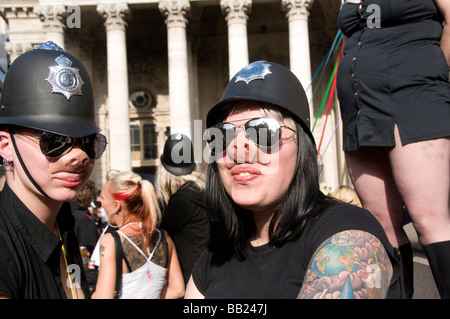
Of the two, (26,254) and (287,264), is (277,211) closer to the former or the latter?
(287,264)

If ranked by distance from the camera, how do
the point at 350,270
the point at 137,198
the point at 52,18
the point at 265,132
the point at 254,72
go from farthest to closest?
the point at 52,18 < the point at 137,198 < the point at 254,72 < the point at 265,132 < the point at 350,270

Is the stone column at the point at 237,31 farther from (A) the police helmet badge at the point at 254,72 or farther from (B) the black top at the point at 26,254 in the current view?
(B) the black top at the point at 26,254

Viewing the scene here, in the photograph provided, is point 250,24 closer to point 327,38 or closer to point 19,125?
point 327,38

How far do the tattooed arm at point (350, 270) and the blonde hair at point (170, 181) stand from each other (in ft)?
11.9

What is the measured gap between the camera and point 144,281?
4.15 m

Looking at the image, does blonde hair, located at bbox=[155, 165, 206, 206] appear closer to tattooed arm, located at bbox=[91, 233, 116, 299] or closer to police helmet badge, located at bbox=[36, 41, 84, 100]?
tattooed arm, located at bbox=[91, 233, 116, 299]

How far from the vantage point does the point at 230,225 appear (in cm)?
220

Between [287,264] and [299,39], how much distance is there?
2027cm

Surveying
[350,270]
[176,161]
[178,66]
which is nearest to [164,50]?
[178,66]

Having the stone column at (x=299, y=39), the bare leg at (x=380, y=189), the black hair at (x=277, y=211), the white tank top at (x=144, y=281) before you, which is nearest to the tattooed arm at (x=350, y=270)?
the black hair at (x=277, y=211)

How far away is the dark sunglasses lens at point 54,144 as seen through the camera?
1964mm

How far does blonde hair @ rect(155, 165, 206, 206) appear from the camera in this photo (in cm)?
534
